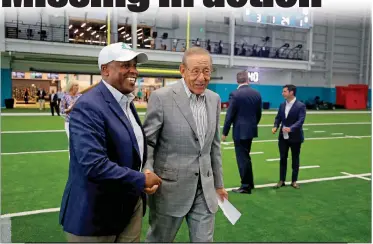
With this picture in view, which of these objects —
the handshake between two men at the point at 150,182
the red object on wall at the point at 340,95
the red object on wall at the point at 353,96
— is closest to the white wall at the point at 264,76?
the red object on wall at the point at 340,95

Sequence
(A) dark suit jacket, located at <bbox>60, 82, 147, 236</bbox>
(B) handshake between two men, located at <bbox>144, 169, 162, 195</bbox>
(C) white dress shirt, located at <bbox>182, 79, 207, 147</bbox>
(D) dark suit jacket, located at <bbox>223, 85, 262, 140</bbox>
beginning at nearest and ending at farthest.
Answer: (A) dark suit jacket, located at <bbox>60, 82, 147, 236</bbox>
(B) handshake between two men, located at <bbox>144, 169, 162, 195</bbox>
(C) white dress shirt, located at <bbox>182, 79, 207, 147</bbox>
(D) dark suit jacket, located at <bbox>223, 85, 262, 140</bbox>

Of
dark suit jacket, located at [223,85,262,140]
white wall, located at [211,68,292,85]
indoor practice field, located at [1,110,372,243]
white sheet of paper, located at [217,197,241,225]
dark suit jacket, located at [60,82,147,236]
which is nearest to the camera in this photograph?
dark suit jacket, located at [60,82,147,236]

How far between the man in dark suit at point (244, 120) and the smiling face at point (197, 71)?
338 centimetres

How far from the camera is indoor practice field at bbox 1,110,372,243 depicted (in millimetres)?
4367

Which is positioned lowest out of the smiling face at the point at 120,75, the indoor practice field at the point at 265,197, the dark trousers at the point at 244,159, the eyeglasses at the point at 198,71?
the indoor practice field at the point at 265,197

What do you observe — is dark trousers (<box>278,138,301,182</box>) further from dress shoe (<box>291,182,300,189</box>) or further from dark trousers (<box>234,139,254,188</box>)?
dark trousers (<box>234,139,254,188</box>)

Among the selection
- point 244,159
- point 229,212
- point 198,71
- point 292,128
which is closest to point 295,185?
point 292,128

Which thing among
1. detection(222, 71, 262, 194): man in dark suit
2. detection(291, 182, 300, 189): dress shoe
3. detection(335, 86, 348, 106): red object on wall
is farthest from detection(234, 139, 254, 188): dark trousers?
detection(335, 86, 348, 106): red object on wall

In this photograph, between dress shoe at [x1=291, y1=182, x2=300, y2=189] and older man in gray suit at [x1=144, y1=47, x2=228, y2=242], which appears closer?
older man in gray suit at [x1=144, y1=47, x2=228, y2=242]

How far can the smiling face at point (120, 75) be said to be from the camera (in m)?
2.18

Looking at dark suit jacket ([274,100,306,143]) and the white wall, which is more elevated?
the white wall

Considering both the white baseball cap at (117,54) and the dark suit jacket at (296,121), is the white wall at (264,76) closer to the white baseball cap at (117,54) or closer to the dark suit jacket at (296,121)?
the dark suit jacket at (296,121)

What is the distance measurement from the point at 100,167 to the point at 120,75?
0.57 meters

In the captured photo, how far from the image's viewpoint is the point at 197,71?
263cm
